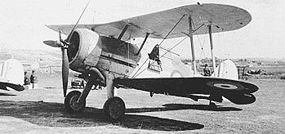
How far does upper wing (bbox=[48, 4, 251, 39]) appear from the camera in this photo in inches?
291

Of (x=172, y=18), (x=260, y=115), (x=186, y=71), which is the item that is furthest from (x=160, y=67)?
(x=260, y=115)

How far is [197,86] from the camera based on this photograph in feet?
25.1

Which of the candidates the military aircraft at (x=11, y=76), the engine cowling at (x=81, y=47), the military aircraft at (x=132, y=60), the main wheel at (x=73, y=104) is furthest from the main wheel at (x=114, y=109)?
the military aircraft at (x=11, y=76)

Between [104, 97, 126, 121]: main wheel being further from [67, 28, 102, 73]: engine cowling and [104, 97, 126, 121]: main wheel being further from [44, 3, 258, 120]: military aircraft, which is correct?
[67, 28, 102, 73]: engine cowling

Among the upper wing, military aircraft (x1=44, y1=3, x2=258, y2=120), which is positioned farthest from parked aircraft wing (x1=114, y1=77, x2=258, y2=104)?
the upper wing

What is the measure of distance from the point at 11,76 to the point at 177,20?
9.46m

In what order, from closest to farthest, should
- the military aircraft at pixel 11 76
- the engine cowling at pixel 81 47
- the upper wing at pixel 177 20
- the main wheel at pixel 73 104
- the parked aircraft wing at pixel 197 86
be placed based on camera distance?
the parked aircraft wing at pixel 197 86 < the upper wing at pixel 177 20 < the engine cowling at pixel 81 47 < the main wheel at pixel 73 104 < the military aircraft at pixel 11 76

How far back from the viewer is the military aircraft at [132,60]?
746 cm

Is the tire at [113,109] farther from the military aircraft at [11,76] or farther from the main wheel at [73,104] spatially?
the military aircraft at [11,76]

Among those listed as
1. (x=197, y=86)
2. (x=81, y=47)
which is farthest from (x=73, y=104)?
(x=197, y=86)

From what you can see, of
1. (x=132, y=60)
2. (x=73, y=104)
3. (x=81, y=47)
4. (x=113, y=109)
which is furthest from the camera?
(x=73, y=104)

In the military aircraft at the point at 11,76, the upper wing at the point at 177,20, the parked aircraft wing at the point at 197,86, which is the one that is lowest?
the parked aircraft wing at the point at 197,86

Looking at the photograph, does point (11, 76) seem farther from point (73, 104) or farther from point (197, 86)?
point (197, 86)

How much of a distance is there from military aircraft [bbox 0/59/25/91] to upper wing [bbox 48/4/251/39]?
4.81 metres
